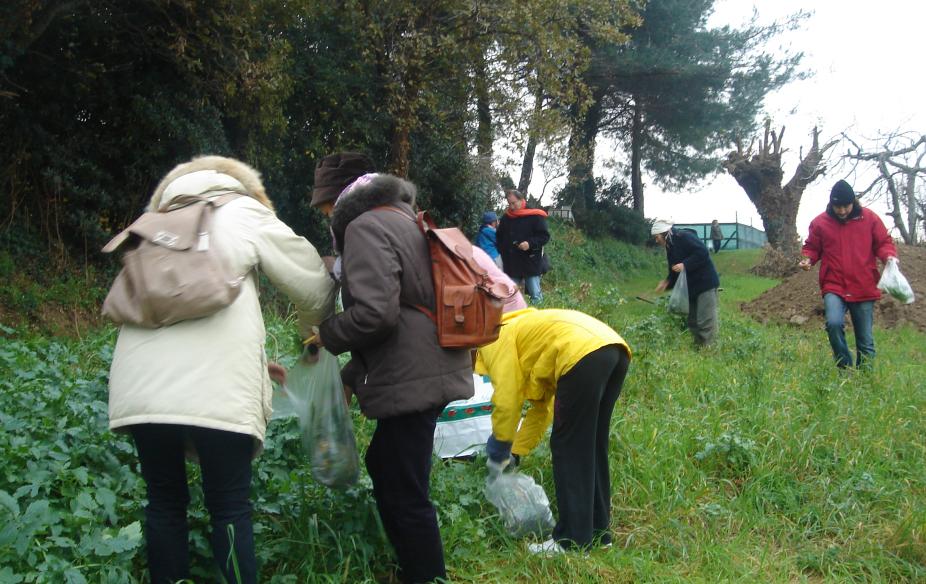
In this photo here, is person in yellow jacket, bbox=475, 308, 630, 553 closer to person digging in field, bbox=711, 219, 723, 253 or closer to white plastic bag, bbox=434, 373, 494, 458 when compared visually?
white plastic bag, bbox=434, 373, 494, 458

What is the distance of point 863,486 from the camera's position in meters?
4.50

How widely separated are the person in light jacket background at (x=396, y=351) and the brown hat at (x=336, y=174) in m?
0.14

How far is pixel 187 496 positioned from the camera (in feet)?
8.95

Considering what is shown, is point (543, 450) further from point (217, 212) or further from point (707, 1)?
point (707, 1)

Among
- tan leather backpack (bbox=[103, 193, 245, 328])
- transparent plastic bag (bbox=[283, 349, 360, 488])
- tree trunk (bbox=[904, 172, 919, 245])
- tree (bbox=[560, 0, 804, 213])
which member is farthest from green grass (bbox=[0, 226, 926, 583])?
tree trunk (bbox=[904, 172, 919, 245])

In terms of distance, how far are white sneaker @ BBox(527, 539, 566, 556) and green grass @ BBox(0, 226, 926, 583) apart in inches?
2.3

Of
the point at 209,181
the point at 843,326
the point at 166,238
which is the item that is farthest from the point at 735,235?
the point at 166,238

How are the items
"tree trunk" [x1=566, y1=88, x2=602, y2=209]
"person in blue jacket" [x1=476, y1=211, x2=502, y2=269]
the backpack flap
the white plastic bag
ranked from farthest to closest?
"tree trunk" [x1=566, y1=88, x2=602, y2=209]
"person in blue jacket" [x1=476, y1=211, x2=502, y2=269]
the white plastic bag
the backpack flap

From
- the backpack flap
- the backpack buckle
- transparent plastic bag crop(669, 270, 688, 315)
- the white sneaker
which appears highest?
the backpack buckle

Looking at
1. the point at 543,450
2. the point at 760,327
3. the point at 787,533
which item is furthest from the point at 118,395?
the point at 760,327

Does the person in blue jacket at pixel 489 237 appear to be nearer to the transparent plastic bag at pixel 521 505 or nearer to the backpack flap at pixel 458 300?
the transparent plastic bag at pixel 521 505

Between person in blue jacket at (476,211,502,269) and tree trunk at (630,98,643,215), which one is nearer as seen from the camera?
person in blue jacket at (476,211,502,269)

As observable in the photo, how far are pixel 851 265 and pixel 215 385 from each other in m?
6.07

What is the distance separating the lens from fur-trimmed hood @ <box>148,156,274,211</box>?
275cm
